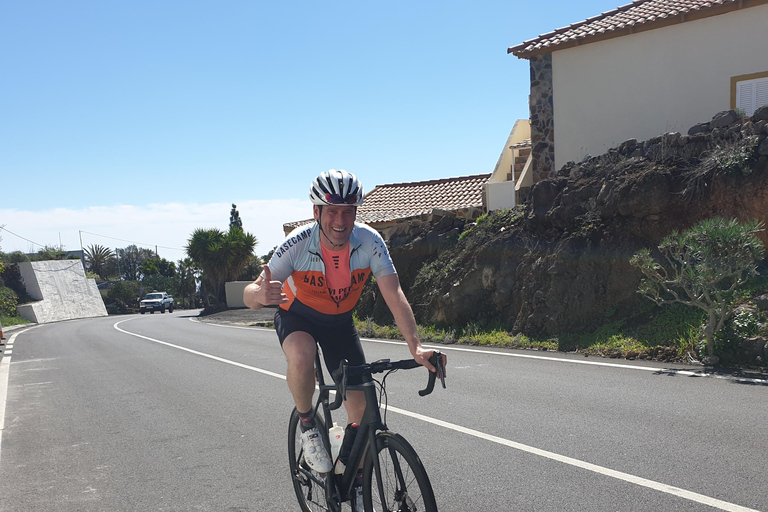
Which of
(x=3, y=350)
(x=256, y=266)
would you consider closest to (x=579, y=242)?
(x=3, y=350)

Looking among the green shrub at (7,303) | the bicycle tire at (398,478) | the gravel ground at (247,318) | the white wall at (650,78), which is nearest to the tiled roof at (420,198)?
the gravel ground at (247,318)

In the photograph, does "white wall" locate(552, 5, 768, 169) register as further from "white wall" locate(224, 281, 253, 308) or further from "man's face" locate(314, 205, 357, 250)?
"white wall" locate(224, 281, 253, 308)

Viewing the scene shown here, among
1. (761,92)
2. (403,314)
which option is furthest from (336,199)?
(761,92)

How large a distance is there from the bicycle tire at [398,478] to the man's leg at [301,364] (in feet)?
1.94

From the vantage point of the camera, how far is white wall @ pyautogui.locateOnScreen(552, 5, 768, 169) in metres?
15.5

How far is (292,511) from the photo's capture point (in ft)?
14.0

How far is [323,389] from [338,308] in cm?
48

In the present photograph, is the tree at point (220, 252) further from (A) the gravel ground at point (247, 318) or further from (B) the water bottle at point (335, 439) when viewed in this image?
(B) the water bottle at point (335, 439)

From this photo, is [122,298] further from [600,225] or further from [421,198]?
[600,225]

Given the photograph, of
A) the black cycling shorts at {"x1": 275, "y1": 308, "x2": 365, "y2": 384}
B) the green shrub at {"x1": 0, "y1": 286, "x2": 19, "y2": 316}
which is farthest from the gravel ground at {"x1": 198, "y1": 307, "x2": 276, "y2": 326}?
the black cycling shorts at {"x1": 275, "y1": 308, "x2": 365, "y2": 384}

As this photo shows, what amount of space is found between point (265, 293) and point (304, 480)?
1.38 meters

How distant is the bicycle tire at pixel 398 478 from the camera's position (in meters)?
2.86

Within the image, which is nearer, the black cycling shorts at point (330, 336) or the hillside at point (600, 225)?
the black cycling shorts at point (330, 336)

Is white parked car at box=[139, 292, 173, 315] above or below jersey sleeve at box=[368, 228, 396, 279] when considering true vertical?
below
